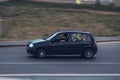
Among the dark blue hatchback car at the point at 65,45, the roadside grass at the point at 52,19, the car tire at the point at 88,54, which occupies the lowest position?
the roadside grass at the point at 52,19

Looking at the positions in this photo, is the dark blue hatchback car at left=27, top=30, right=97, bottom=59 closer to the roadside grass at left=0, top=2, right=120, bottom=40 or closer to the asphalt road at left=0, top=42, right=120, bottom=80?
the asphalt road at left=0, top=42, right=120, bottom=80

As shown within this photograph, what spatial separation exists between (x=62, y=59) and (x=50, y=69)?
12.6ft

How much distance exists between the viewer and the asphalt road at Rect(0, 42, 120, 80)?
19.9 meters

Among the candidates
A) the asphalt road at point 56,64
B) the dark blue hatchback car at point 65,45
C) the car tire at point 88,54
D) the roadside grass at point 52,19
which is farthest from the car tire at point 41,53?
the roadside grass at point 52,19

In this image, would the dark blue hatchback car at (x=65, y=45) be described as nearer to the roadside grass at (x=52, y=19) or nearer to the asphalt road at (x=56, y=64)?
the asphalt road at (x=56, y=64)

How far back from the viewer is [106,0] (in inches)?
2418

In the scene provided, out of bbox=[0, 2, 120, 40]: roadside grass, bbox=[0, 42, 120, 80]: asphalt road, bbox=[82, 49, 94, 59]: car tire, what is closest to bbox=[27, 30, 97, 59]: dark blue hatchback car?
bbox=[82, 49, 94, 59]: car tire

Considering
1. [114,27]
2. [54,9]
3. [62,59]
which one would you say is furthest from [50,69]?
[54,9]

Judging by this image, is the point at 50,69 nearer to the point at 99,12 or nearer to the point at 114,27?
the point at 114,27

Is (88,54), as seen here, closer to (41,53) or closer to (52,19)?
(41,53)

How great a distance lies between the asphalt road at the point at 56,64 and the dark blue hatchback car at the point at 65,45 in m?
0.32

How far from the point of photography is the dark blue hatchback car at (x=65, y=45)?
81.3 ft

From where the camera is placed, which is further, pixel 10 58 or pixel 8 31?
pixel 8 31

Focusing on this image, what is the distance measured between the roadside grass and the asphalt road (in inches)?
351
